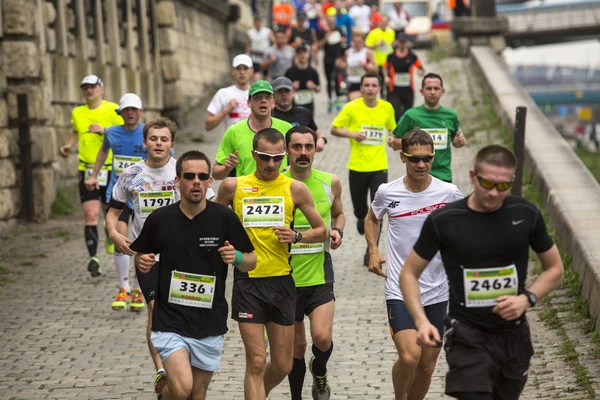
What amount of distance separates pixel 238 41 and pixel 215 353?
89.7 ft

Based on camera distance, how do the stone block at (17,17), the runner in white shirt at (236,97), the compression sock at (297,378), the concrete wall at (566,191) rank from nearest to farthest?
the compression sock at (297,378), the concrete wall at (566,191), the runner in white shirt at (236,97), the stone block at (17,17)

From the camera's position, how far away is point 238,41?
33.6 metres

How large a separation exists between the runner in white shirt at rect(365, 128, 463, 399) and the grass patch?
358 inches

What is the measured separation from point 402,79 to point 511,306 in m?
13.0

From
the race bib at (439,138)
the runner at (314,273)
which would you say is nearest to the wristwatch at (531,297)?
the runner at (314,273)

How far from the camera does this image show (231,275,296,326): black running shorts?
7281 mm

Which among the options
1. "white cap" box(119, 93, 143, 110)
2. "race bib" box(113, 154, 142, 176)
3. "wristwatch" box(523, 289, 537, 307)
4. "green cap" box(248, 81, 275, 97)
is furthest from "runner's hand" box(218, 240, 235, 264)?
"race bib" box(113, 154, 142, 176)

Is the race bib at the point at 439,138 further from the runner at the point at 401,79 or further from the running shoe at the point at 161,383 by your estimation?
the runner at the point at 401,79

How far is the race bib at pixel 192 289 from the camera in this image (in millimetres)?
6688

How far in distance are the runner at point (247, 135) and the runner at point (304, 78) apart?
6796 millimetres

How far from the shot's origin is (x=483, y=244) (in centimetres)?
566

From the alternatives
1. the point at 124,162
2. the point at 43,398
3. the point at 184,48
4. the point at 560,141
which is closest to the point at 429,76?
the point at 124,162

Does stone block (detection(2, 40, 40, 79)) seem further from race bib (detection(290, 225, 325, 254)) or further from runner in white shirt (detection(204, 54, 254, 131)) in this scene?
race bib (detection(290, 225, 325, 254))

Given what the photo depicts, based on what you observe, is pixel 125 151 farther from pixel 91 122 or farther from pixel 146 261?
pixel 146 261
